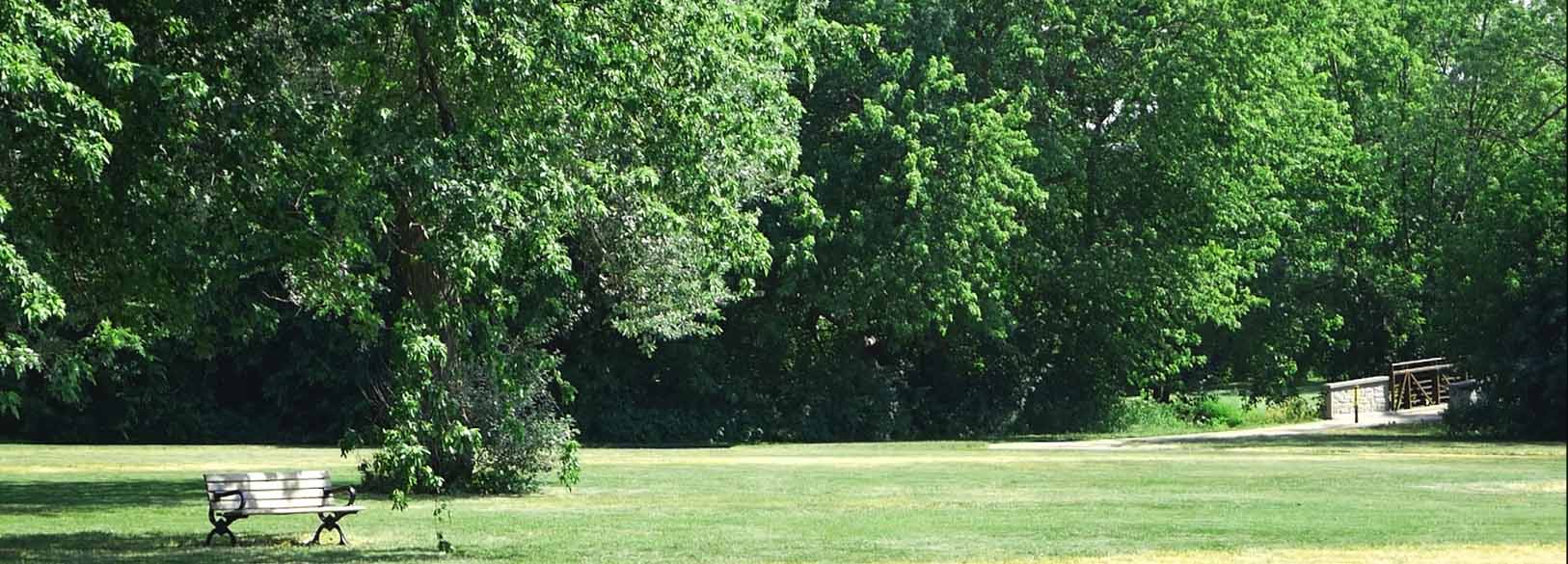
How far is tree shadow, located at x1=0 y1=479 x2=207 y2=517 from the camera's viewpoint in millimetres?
23062

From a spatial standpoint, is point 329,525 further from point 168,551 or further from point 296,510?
point 168,551

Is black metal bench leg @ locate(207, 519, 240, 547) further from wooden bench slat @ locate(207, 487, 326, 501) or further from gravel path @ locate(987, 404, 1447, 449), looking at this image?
gravel path @ locate(987, 404, 1447, 449)

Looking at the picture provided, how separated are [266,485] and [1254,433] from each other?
29319 mm

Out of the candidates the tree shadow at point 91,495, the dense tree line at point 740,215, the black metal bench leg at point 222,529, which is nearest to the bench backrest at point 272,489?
the black metal bench leg at point 222,529

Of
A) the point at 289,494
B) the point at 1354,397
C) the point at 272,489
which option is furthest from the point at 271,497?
the point at 1354,397

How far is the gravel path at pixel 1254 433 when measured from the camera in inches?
1578

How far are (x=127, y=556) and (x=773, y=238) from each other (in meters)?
25.8

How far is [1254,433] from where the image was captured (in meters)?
43.4

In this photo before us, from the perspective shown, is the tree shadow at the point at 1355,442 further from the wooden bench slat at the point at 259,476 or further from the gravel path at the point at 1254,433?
the wooden bench slat at the point at 259,476

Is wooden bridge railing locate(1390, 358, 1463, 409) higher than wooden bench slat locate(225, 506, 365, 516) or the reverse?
higher

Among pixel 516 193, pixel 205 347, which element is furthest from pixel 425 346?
pixel 205 347

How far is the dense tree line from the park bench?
1485 mm

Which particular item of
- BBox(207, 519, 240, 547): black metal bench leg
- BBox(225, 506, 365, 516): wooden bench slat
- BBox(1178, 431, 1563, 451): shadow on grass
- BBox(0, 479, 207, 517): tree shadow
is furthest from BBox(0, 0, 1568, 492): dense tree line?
BBox(0, 479, 207, 517): tree shadow

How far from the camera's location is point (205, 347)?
65.6 ft
